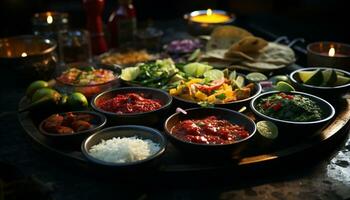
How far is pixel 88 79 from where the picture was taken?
330 cm

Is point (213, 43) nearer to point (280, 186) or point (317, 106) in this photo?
point (317, 106)

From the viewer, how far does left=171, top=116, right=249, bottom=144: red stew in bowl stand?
91.8 inches

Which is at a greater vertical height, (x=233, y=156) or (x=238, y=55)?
(x=238, y=55)

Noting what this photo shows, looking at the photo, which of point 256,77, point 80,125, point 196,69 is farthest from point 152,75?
point 80,125

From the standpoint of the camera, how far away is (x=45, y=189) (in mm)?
1965

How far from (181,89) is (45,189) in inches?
53.4

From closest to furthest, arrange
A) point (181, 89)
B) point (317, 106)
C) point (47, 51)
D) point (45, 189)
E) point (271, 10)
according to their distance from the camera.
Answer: point (45, 189) < point (317, 106) < point (181, 89) < point (47, 51) < point (271, 10)

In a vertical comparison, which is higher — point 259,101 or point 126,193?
point 259,101

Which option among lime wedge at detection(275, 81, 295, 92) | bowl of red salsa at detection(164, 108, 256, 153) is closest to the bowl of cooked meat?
bowl of red salsa at detection(164, 108, 256, 153)

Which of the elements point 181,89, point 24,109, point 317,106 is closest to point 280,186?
point 317,106

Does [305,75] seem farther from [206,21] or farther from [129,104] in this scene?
[206,21]

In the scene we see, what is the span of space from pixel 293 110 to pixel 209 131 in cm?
61

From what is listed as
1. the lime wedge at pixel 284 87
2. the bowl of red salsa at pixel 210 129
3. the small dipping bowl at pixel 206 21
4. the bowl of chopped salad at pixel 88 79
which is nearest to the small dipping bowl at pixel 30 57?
the bowl of chopped salad at pixel 88 79

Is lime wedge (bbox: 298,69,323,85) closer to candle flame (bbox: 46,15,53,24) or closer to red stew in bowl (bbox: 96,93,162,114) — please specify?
red stew in bowl (bbox: 96,93,162,114)
